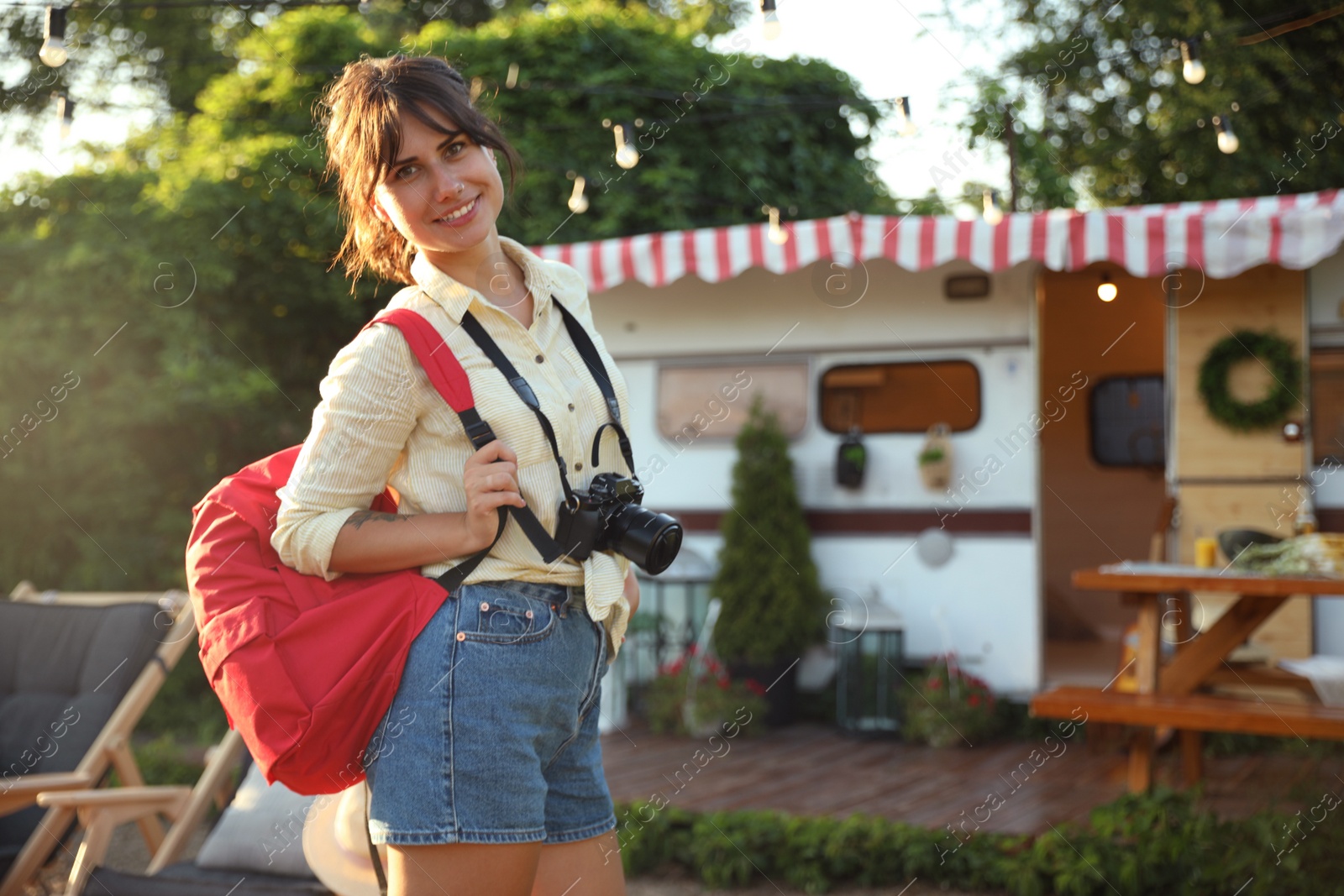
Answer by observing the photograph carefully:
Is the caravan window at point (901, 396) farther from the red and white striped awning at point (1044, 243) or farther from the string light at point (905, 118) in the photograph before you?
the string light at point (905, 118)

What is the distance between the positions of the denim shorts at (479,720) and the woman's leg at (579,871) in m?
0.17

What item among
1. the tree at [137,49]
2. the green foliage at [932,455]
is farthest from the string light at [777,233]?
the tree at [137,49]

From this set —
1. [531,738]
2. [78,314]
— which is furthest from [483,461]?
[78,314]

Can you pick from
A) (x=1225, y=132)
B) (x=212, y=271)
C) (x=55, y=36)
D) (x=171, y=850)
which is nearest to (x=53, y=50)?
(x=55, y=36)

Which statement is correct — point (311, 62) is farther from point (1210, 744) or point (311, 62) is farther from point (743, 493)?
point (1210, 744)

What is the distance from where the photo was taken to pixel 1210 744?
6.25 metres

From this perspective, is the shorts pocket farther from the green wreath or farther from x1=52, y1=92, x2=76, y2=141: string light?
the green wreath

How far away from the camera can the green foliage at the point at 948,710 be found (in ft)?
21.0

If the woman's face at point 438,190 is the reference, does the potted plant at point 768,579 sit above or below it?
below

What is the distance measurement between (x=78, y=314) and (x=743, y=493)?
16.3ft

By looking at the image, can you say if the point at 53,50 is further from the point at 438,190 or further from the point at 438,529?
the point at 438,529

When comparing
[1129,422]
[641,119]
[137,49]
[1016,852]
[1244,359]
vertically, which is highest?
[137,49]

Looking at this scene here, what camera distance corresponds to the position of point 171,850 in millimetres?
3691

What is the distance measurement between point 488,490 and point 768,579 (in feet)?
18.0
